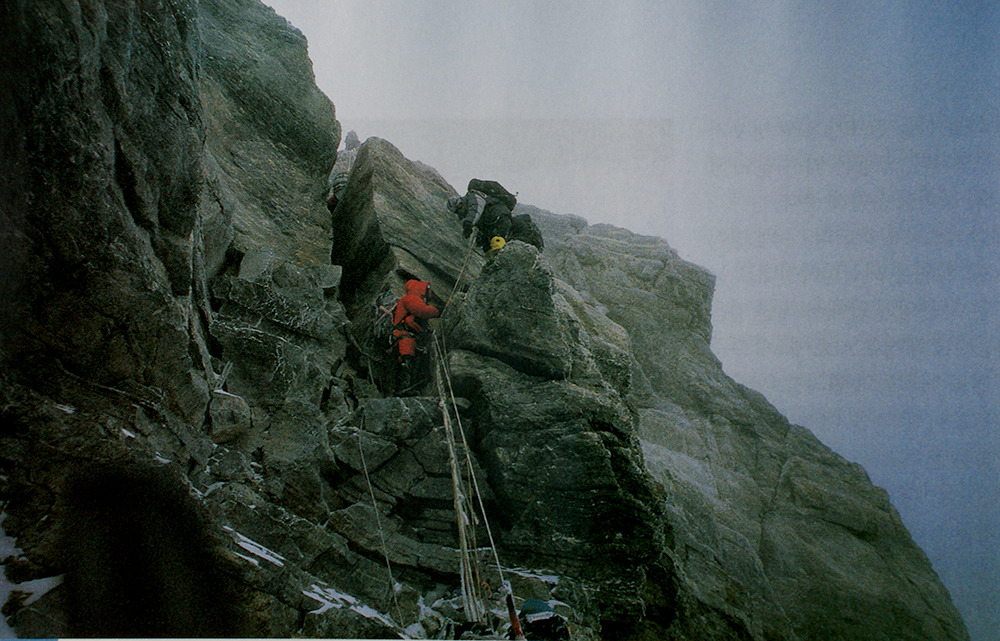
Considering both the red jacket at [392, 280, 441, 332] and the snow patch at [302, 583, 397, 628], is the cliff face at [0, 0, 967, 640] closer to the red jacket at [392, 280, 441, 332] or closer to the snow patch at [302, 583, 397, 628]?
the snow patch at [302, 583, 397, 628]

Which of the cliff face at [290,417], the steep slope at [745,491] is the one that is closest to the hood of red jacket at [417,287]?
the cliff face at [290,417]

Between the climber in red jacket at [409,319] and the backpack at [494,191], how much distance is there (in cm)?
396

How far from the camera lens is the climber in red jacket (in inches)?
307

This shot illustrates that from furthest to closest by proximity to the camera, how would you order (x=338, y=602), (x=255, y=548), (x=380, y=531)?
(x=380, y=531) < (x=338, y=602) < (x=255, y=548)

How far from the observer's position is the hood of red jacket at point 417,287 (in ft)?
27.5

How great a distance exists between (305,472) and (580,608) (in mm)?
3757

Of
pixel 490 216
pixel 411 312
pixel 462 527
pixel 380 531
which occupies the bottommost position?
pixel 380 531

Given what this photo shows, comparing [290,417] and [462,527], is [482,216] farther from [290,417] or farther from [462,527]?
[462,527]

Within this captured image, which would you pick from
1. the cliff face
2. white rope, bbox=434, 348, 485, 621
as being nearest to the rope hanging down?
white rope, bbox=434, 348, 485, 621

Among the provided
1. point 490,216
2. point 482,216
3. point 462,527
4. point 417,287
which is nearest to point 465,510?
point 462,527

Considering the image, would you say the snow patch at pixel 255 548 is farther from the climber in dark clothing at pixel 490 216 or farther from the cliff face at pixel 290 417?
the climber in dark clothing at pixel 490 216

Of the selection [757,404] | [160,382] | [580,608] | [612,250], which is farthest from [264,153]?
[757,404]

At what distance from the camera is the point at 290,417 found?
5633 millimetres

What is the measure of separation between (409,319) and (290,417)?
9.45 feet
